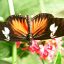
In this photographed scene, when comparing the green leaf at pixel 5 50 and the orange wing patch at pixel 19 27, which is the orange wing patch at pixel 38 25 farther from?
the green leaf at pixel 5 50

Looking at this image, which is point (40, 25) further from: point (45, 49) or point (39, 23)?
point (45, 49)

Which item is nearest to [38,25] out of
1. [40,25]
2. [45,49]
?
[40,25]

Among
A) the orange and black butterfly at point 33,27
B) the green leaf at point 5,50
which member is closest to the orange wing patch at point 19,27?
the orange and black butterfly at point 33,27

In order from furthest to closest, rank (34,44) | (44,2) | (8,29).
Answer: (44,2) < (34,44) < (8,29)

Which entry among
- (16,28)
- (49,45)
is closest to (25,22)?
(16,28)

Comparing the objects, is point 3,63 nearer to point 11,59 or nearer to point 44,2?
point 11,59

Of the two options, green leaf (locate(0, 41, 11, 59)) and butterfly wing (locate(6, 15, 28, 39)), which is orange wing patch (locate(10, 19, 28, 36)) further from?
green leaf (locate(0, 41, 11, 59))
